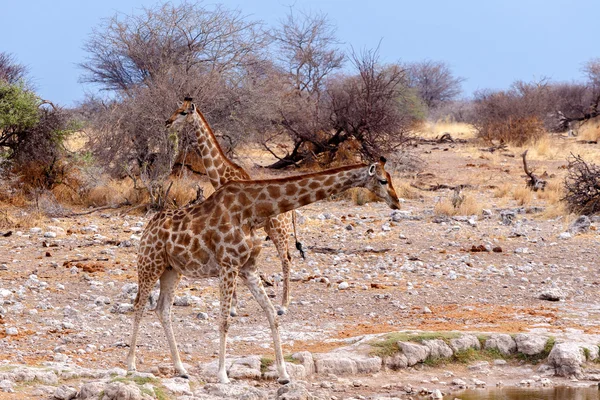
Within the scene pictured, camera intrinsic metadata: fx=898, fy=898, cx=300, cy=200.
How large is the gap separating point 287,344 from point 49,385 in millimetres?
2576

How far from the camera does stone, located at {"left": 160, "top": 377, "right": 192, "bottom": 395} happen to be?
657 cm

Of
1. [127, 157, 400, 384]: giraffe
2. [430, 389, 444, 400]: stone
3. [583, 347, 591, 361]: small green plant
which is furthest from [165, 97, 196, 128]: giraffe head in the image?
[583, 347, 591, 361]: small green plant

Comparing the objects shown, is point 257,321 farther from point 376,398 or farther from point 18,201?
point 18,201

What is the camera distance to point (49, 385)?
652 cm

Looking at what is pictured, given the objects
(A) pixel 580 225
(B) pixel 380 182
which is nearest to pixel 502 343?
(B) pixel 380 182

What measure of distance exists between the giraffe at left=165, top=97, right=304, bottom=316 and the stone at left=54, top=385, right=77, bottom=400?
3.19 metres

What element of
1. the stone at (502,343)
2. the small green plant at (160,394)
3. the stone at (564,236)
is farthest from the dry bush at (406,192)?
the small green plant at (160,394)

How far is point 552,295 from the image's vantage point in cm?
1045

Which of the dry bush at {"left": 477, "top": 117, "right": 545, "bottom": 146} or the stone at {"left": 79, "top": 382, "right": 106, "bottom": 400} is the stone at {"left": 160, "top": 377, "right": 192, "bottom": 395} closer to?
the stone at {"left": 79, "top": 382, "right": 106, "bottom": 400}

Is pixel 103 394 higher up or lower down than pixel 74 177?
lower down

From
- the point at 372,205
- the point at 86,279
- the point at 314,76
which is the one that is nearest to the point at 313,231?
the point at 372,205

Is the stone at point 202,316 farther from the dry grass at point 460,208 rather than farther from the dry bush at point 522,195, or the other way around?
the dry bush at point 522,195

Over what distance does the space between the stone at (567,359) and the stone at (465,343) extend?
66 cm

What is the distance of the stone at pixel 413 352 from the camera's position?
789cm
